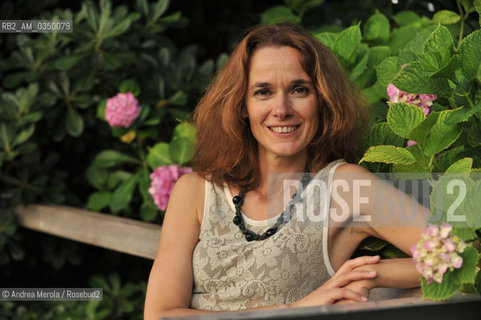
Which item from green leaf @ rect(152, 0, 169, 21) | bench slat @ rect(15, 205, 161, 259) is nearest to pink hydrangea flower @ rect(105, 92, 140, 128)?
bench slat @ rect(15, 205, 161, 259)

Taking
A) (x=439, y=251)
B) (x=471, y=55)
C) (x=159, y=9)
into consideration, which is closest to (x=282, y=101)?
(x=471, y=55)

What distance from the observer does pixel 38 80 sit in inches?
141

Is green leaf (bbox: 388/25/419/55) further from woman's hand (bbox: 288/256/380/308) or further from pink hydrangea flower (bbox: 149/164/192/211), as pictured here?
woman's hand (bbox: 288/256/380/308)

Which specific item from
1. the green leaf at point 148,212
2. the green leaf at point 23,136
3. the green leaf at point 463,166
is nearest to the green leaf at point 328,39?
the green leaf at point 463,166

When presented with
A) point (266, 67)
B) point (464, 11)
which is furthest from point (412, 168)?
point (464, 11)

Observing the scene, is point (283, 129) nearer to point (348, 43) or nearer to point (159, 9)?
point (348, 43)

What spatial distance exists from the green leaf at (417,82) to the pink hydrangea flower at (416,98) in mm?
86

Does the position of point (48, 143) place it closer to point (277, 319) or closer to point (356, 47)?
point (356, 47)

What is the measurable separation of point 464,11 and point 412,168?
3.68 feet

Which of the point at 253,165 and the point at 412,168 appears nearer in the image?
the point at 412,168

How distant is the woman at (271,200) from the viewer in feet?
6.47

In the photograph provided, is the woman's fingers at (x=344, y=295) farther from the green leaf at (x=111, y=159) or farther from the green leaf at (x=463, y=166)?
the green leaf at (x=111, y=159)

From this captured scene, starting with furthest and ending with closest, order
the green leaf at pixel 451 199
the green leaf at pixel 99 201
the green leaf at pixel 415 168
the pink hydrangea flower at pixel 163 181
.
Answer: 1. the green leaf at pixel 99 201
2. the pink hydrangea flower at pixel 163 181
3. the green leaf at pixel 415 168
4. the green leaf at pixel 451 199

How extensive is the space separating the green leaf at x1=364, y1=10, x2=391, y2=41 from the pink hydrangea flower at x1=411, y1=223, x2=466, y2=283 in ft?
4.72
